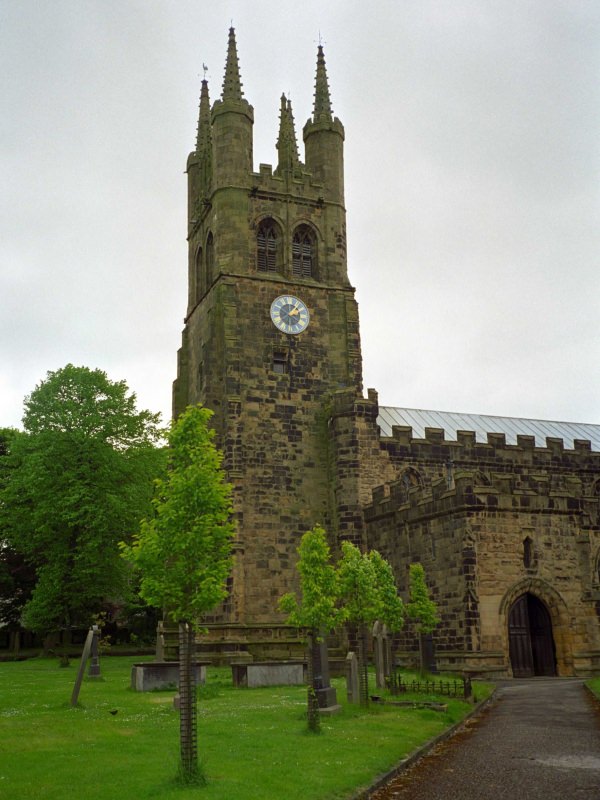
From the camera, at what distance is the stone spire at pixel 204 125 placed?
160 ft

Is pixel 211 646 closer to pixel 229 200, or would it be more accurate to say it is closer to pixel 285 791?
pixel 229 200

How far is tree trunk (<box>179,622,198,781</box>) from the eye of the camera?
40.2ft

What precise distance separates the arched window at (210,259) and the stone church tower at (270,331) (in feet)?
0.42

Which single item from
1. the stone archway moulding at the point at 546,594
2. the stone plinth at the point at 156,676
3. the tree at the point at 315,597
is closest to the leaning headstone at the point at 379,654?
the tree at the point at 315,597

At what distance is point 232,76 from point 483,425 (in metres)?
23.7

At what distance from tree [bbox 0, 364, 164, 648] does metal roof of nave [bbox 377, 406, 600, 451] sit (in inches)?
505

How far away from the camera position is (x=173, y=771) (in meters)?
12.9

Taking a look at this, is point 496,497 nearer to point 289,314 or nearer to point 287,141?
point 289,314

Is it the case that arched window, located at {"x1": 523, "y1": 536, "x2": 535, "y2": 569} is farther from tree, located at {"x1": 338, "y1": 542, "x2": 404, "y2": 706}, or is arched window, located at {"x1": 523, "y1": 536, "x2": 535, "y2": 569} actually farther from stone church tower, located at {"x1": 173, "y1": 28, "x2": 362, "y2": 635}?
tree, located at {"x1": 338, "y1": 542, "x2": 404, "y2": 706}

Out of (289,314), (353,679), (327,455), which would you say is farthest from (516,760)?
(289,314)

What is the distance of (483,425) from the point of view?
164 ft

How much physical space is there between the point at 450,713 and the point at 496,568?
12.2 metres

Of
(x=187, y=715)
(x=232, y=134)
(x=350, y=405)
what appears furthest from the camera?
(x=232, y=134)

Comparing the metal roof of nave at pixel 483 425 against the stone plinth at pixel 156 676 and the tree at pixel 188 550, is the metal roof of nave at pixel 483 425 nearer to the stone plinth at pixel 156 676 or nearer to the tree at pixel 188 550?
the stone plinth at pixel 156 676
